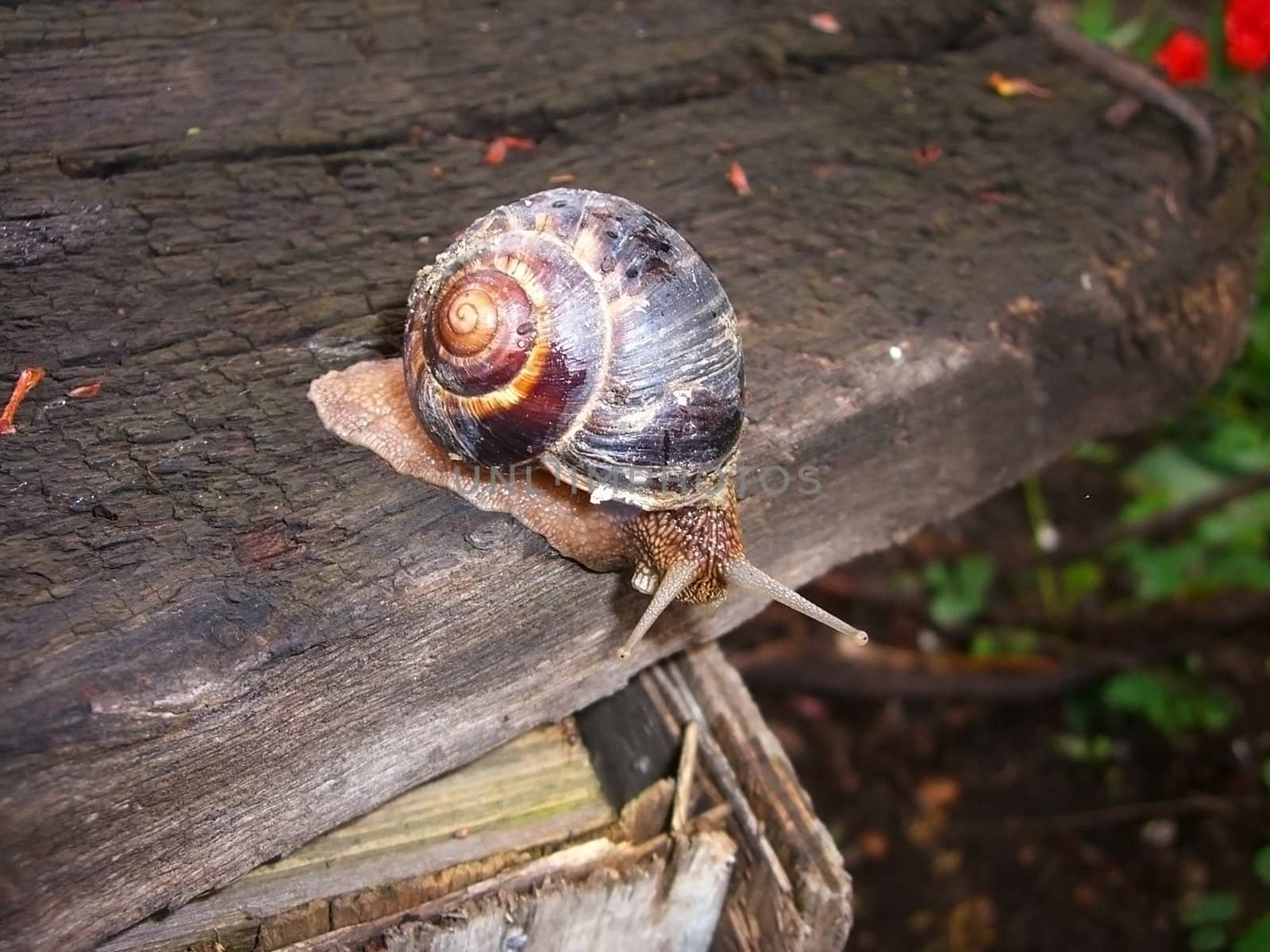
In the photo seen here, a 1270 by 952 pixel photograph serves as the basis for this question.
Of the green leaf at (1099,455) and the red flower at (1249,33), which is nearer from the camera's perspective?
the red flower at (1249,33)

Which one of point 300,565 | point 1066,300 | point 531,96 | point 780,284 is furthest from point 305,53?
point 1066,300

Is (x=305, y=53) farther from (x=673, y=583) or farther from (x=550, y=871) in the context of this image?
(x=550, y=871)

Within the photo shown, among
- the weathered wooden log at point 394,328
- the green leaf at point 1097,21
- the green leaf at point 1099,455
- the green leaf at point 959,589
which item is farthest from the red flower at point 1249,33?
the green leaf at point 959,589

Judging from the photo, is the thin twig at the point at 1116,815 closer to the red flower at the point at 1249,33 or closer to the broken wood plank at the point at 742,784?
the broken wood plank at the point at 742,784

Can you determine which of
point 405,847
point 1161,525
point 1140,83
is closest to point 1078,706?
point 1161,525

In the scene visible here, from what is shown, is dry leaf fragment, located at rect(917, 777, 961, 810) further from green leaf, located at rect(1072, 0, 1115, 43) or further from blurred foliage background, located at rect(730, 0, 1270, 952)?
green leaf, located at rect(1072, 0, 1115, 43)

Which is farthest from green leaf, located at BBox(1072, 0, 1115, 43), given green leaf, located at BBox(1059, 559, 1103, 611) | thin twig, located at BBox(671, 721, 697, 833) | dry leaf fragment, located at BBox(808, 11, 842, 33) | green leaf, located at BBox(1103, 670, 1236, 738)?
thin twig, located at BBox(671, 721, 697, 833)
